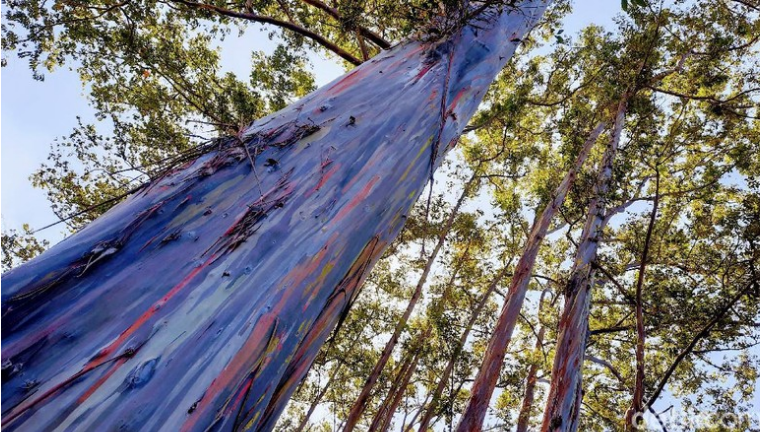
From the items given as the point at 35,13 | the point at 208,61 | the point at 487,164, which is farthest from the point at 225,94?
the point at 487,164

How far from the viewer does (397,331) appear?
6.76 meters

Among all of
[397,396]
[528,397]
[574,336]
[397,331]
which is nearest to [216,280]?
[574,336]

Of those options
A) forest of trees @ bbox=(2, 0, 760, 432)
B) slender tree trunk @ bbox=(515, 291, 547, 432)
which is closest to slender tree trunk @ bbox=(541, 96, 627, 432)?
forest of trees @ bbox=(2, 0, 760, 432)

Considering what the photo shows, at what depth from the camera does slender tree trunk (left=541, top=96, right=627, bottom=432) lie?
4113mm

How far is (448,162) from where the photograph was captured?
29.9 feet

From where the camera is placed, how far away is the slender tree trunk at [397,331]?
20.6 ft

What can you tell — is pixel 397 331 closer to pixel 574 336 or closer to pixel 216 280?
pixel 574 336

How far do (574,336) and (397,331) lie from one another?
2840mm

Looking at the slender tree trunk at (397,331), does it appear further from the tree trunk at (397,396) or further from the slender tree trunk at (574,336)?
the slender tree trunk at (574,336)

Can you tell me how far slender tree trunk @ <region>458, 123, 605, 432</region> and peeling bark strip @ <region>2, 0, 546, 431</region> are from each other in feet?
11.5

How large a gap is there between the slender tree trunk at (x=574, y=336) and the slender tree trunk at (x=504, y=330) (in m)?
0.50

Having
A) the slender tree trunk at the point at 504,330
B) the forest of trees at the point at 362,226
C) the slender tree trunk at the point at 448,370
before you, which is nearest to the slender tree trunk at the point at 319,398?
the forest of trees at the point at 362,226

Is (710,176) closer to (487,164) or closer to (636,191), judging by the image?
(636,191)

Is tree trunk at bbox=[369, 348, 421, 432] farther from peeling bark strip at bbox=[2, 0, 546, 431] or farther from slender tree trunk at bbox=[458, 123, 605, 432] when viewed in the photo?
peeling bark strip at bbox=[2, 0, 546, 431]
